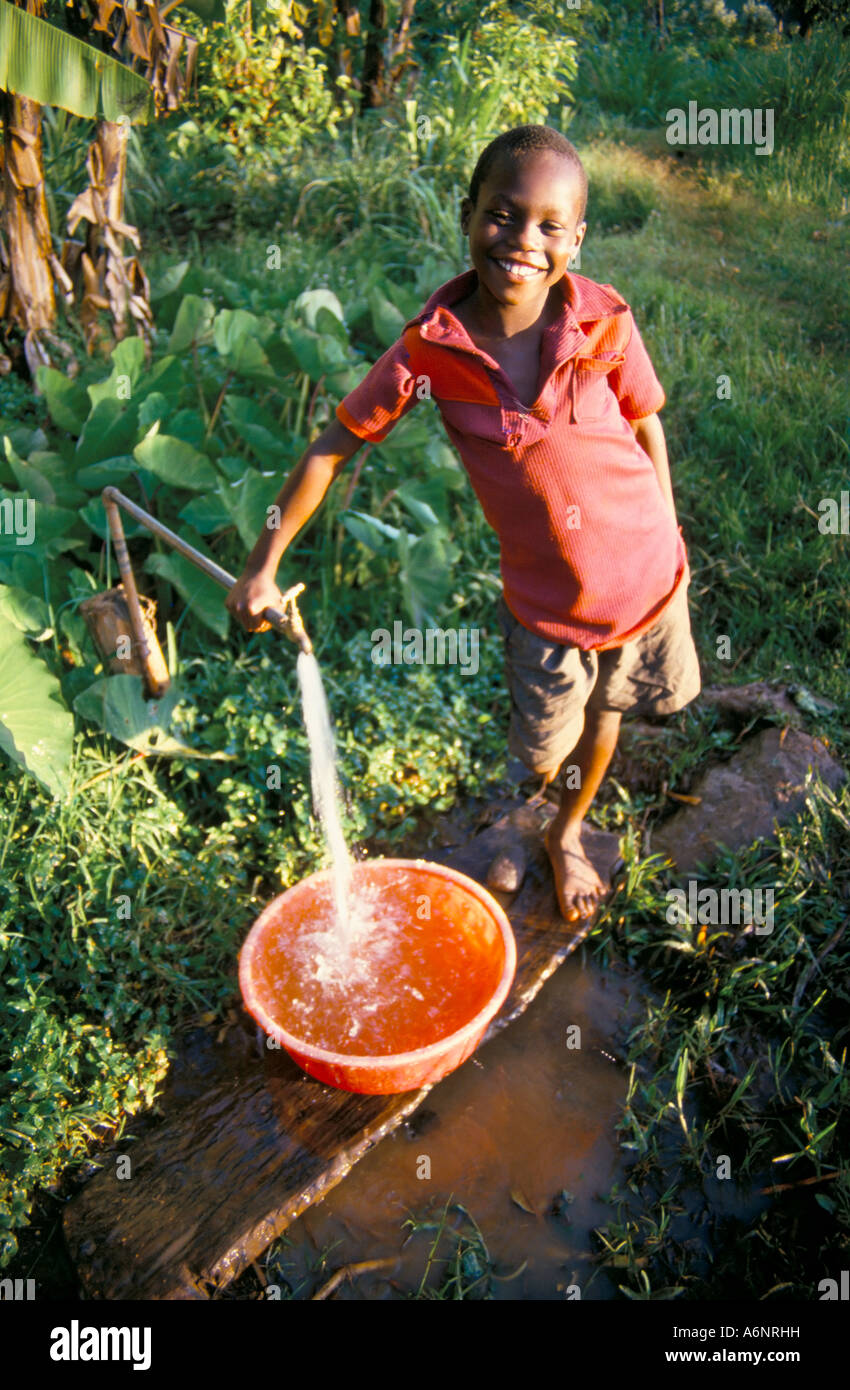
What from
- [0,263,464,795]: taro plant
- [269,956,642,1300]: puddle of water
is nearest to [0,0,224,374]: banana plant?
[0,263,464,795]: taro plant

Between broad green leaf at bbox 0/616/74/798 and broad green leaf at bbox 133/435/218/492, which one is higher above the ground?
broad green leaf at bbox 133/435/218/492

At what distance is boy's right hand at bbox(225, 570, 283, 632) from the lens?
1891 millimetres

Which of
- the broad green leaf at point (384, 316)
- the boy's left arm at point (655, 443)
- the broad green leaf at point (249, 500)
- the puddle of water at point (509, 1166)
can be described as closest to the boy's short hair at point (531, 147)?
the boy's left arm at point (655, 443)

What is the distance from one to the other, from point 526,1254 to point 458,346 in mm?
1707

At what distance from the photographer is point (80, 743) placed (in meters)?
2.54

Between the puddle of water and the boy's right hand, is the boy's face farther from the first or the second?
the puddle of water

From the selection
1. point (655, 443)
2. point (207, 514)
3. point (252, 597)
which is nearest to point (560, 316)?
point (655, 443)

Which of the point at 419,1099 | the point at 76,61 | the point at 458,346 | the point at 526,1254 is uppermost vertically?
the point at 76,61

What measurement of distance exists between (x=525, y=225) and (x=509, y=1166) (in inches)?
71.1

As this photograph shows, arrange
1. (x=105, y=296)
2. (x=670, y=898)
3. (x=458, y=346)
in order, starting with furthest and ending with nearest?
1. (x=105, y=296)
2. (x=670, y=898)
3. (x=458, y=346)

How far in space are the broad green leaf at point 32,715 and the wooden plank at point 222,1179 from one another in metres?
0.83

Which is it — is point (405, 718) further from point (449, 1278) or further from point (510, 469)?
point (449, 1278)

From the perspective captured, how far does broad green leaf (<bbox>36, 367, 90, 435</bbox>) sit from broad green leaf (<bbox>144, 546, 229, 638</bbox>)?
0.58m

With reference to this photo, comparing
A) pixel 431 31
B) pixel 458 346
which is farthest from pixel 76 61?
pixel 431 31
